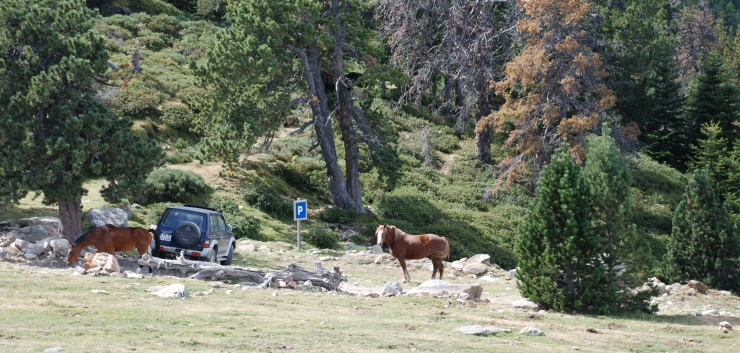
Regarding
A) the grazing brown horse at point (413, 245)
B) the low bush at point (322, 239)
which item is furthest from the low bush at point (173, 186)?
the grazing brown horse at point (413, 245)

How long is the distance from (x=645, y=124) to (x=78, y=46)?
4564 cm

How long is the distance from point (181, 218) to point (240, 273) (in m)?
3.29

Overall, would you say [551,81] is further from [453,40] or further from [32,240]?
[32,240]

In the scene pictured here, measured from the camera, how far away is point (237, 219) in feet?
105

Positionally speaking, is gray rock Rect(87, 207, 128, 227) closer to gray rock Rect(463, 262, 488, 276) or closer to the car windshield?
the car windshield

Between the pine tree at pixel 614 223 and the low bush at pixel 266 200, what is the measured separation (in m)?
17.4

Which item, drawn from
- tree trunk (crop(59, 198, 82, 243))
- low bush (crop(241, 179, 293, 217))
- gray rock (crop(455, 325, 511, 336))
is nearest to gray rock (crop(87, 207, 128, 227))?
tree trunk (crop(59, 198, 82, 243))

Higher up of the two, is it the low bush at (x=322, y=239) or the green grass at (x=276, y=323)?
the low bush at (x=322, y=239)

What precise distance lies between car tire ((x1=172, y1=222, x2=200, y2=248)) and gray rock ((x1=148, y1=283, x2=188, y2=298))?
4.75 meters

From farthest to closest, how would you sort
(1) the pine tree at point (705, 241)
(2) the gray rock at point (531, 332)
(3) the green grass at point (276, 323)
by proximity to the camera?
(1) the pine tree at point (705, 241) < (2) the gray rock at point (531, 332) < (3) the green grass at point (276, 323)

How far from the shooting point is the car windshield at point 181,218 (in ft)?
74.8

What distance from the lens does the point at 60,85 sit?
81.6 ft

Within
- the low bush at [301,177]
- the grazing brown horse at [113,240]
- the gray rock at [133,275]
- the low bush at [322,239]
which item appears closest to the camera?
the gray rock at [133,275]

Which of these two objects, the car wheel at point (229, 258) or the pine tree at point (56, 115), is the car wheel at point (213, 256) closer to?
the car wheel at point (229, 258)
